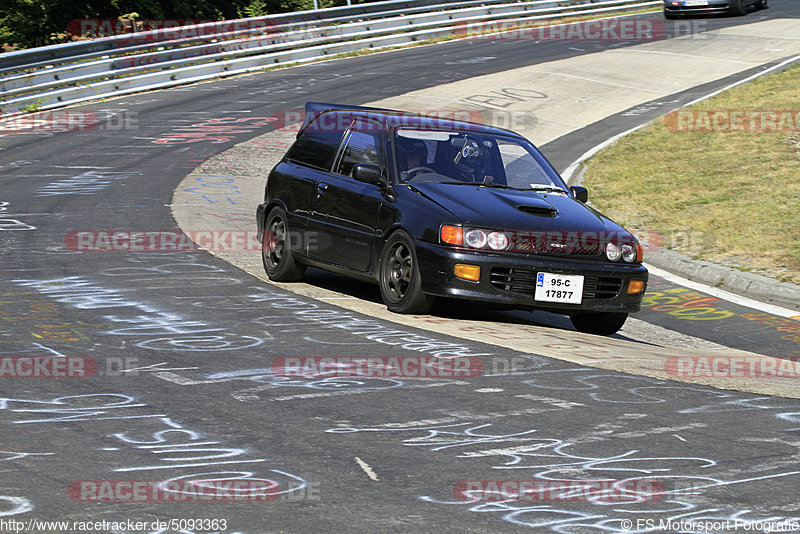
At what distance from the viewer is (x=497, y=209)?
335 inches

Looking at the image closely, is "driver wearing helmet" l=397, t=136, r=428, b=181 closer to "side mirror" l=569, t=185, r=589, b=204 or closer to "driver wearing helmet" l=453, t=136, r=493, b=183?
"driver wearing helmet" l=453, t=136, r=493, b=183

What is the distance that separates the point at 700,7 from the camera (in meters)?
35.1

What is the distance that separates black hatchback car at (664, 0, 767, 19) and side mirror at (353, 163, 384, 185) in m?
28.4

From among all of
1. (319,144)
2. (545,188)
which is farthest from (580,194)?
(319,144)

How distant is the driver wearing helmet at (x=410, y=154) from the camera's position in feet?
30.0

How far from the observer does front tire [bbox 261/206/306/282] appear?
9.98 meters

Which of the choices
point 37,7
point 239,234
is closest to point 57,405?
point 239,234

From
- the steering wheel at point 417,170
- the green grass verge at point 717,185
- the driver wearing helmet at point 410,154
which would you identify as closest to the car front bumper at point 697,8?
the green grass verge at point 717,185

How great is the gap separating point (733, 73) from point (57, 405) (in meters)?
23.8

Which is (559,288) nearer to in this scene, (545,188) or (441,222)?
(441,222)

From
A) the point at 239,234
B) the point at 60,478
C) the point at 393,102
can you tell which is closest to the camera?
the point at 60,478

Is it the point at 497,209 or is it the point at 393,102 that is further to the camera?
the point at 393,102

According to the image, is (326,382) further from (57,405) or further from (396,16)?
(396,16)

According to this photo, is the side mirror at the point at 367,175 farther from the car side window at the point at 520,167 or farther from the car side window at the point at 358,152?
the car side window at the point at 520,167
